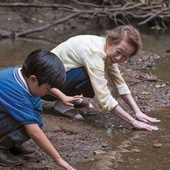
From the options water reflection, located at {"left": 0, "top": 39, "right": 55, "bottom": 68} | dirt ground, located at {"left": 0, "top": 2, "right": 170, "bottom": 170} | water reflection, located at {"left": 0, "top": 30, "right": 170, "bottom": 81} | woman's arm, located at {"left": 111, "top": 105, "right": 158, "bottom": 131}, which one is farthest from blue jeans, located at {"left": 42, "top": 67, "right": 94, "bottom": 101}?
water reflection, located at {"left": 0, "top": 39, "right": 55, "bottom": 68}

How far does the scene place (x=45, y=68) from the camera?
216 centimetres

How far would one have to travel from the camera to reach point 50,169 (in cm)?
246

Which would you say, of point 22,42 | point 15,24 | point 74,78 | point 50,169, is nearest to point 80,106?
point 74,78

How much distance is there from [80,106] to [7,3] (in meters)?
6.45

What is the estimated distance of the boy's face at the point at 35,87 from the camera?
222 cm

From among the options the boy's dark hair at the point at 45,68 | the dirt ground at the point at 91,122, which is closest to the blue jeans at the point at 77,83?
the dirt ground at the point at 91,122

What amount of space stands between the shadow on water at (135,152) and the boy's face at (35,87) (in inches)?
23.0

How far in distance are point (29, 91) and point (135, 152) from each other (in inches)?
38.4

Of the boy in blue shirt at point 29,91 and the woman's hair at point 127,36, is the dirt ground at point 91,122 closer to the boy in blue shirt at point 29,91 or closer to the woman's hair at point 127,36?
the boy in blue shirt at point 29,91

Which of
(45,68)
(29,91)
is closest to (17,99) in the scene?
(29,91)

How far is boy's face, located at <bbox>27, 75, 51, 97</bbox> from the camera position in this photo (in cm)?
222

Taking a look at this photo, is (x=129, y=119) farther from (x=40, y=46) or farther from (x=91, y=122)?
(x=40, y=46)

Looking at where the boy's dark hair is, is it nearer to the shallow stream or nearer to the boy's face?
the boy's face

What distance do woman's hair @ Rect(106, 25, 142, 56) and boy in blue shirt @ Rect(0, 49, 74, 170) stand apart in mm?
993
